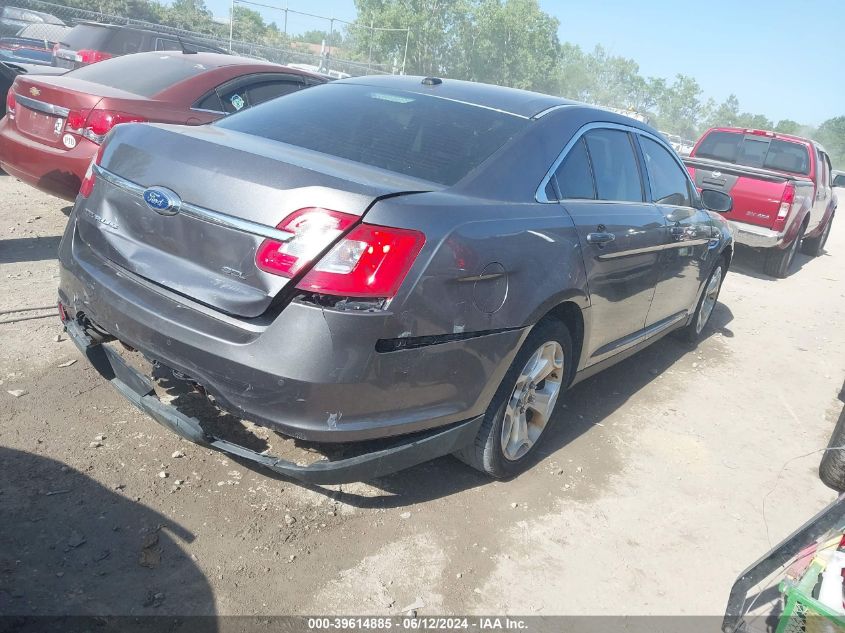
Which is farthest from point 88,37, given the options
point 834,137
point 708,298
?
point 834,137

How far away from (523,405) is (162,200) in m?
1.79

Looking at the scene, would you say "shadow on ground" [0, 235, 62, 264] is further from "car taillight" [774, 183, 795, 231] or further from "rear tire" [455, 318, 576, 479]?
"car taillight" [774, 183, 795, 231]

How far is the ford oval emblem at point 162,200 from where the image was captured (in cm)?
249

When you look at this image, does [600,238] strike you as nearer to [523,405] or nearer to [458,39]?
[523,405]

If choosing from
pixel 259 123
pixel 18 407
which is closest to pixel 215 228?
pixel 259 123

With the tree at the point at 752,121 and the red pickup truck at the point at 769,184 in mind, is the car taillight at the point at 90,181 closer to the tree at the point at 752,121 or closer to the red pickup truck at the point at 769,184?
the red pickup truck at the point at 769,184

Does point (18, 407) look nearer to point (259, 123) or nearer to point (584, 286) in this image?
point (259, 123)

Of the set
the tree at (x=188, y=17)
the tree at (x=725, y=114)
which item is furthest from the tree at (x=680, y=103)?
the tree at (x=188, y=17)

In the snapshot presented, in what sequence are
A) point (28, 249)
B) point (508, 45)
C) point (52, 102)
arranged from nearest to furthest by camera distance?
1. point (52, 102)
2. point (28, 249)
3. point (508, 45)

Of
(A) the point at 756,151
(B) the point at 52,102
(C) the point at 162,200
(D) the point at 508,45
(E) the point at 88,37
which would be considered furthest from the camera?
(D) the point at 508,45

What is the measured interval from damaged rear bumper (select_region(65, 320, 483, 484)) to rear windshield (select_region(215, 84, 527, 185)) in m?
1.02

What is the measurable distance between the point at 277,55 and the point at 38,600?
22.6 metres

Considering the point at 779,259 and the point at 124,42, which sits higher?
the point at 124,42

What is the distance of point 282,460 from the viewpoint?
2420mm
